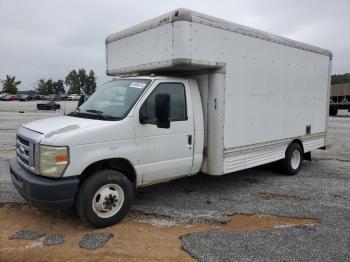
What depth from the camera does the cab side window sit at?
5.11 meters

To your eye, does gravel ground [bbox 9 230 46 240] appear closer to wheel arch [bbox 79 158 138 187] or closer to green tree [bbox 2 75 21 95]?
wheel arch [bbox 79 158 138 187]

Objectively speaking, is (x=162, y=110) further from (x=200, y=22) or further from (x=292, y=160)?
(x=292, y=160)

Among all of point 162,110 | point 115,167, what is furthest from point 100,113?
point 162,110

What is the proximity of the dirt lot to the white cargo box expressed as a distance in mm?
694

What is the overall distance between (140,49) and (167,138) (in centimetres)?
170

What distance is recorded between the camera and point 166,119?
16.1 feet

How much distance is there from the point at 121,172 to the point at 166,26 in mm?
2342

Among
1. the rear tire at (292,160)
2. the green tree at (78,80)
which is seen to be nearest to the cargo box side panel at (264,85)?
the rear tire at (292,160)

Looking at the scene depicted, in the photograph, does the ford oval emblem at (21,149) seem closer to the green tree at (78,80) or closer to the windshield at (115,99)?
the windshield at (115,99)

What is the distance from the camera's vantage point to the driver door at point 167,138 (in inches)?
200

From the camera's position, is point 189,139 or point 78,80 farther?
point 78,80

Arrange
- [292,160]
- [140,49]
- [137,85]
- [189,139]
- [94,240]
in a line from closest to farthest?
[94,240], [137,85], [189,139], [140,49], [292,160]

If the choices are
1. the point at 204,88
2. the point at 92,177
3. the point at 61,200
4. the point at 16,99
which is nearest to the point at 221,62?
the point at 204,88

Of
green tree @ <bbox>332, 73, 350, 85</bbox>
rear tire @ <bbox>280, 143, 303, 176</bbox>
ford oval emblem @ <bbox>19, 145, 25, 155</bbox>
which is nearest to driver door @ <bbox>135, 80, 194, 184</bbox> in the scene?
ford oval emblem @ <bbox>19, 145, 25, 155</bbox>
